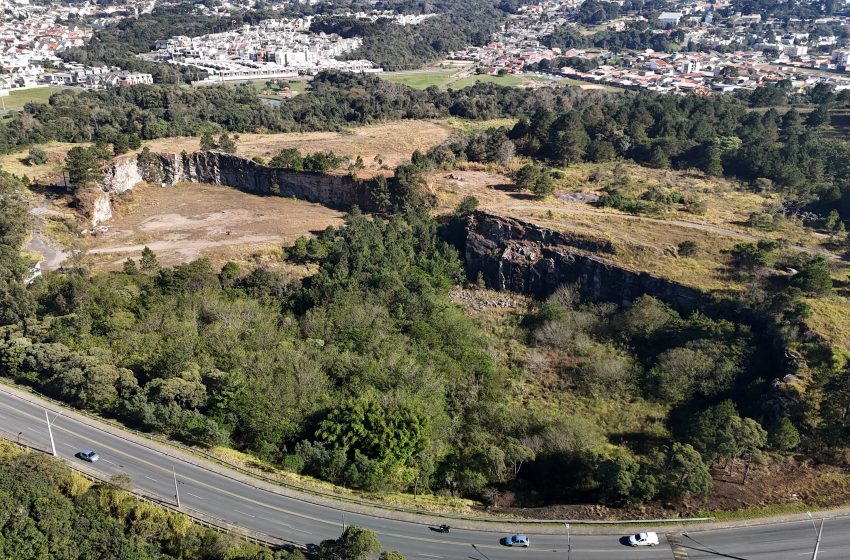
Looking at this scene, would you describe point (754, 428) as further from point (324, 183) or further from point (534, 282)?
point (324, 183)

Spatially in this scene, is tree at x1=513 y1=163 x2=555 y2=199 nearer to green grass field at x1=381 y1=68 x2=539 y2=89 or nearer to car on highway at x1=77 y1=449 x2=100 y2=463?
car on highway at x1=77 y1=449 x2=100 y2=463

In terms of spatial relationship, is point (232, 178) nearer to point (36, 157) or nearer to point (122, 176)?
point (122, 176)

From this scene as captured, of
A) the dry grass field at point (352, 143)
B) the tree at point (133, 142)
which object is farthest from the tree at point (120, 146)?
the dry grass field at point (352, 143)

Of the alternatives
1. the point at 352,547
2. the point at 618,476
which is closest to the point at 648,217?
the point at 618,476

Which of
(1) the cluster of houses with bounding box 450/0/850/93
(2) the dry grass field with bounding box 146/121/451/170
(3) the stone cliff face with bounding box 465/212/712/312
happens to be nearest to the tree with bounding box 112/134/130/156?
(2) the dry grass field with bounding box 146/121/451/170

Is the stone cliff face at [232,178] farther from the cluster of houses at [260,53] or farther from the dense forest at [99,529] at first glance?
the cluster of houses at [260,53]

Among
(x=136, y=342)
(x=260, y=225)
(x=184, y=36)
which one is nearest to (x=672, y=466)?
(x=136, y=342)
